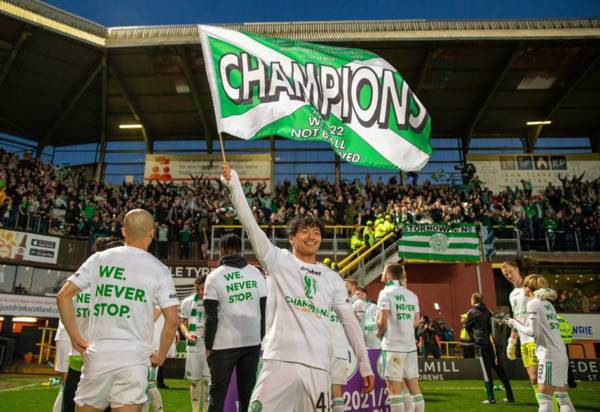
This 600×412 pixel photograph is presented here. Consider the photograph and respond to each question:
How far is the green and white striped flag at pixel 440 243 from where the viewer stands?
1639 centimetres

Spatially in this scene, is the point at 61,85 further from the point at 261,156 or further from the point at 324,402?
the point at 324,402

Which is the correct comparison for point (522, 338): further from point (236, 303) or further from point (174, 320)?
point (174, 320)

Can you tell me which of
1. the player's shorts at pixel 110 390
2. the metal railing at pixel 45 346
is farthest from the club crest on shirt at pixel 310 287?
the metal railing at pixel 45 346

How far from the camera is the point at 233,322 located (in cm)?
498

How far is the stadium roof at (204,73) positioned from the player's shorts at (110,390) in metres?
21.0

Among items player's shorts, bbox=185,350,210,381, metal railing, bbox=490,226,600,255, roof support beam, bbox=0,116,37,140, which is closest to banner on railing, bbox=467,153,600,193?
metal railing, bbox=490,226,600,255

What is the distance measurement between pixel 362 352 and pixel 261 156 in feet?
83.3

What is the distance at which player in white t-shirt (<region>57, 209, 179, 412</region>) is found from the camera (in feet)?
9.98

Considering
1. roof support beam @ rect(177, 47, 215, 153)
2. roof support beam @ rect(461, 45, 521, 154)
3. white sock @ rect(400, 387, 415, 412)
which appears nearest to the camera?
white sock @ rect(400, 387, 415, 412)

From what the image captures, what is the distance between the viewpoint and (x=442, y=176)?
28.4 metres

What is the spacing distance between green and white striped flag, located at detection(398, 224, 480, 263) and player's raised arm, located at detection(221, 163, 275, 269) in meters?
13.6

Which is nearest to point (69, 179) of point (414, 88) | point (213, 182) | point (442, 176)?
point (213, 182)

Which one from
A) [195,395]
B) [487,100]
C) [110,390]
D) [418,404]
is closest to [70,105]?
[487,100]

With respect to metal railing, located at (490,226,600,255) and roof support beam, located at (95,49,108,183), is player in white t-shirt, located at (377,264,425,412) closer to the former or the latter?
metal railing, located at (490,226,600,255)
